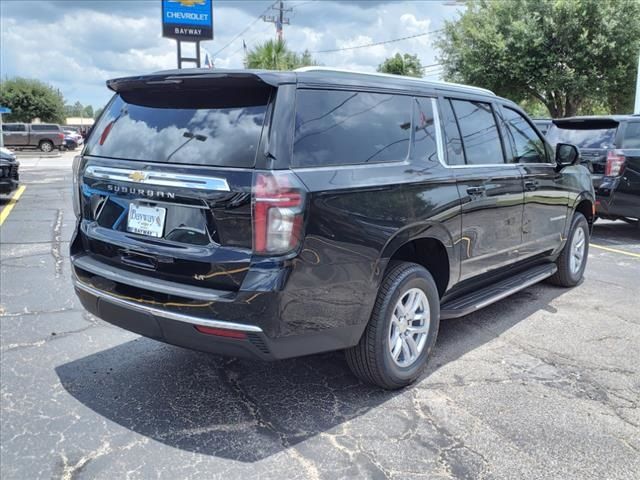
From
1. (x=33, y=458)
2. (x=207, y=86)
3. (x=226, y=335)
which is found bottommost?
(x=33, y=458)

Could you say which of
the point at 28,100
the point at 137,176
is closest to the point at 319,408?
the point at 137,176

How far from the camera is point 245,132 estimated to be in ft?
9.70

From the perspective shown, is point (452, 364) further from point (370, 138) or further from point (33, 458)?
point (33, 458)

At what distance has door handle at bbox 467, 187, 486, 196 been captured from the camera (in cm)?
404

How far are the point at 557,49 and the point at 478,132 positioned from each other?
17517 millimetres

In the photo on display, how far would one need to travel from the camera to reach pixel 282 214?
9.11 ft

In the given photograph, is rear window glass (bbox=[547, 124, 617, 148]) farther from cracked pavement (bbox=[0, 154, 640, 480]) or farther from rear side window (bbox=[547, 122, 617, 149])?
cracked pavement (bbox=[0, 154, 640, 480])

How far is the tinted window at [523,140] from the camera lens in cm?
486

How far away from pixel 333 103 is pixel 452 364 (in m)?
2.04

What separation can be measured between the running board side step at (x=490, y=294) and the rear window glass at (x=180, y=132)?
195 cm

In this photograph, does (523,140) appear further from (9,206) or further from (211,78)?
(9,206)

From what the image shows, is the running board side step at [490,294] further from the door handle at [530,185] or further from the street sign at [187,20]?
the street sign at [187,20]

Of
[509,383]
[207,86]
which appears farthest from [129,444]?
[509,383]

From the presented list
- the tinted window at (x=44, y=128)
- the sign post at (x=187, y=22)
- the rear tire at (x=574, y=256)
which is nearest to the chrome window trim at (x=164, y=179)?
the rear tire at (x=574, y=256)
